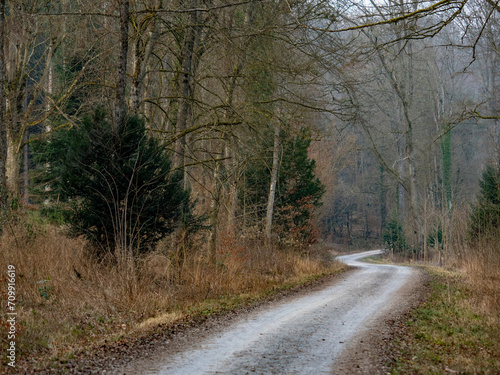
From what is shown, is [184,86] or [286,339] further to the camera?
[184,86]

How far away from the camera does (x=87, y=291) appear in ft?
26.8

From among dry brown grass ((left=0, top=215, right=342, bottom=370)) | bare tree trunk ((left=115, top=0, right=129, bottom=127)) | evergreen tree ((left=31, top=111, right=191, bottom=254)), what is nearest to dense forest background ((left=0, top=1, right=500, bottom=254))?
bare tree trunk ((left=115, top=0, right=129, bottom=127))

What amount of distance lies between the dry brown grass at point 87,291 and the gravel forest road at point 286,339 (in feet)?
3.80

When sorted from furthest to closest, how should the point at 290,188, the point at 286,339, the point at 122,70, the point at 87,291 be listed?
the point at 290,188 < the point at 122,70 < the point at 87,291 < the point at 286,339

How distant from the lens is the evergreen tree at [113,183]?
8.86 m

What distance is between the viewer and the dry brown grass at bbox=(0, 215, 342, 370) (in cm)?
650

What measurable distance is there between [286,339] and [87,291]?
12.6 feet

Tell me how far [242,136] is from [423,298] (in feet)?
21.6

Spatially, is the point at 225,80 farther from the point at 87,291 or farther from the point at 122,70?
the point at 87,291

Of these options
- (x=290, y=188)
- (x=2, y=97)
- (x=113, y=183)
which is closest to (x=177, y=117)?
(x=113, y=183)

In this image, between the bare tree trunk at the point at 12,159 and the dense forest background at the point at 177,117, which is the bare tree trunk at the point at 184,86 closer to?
the dense forest background at the point at 177,117

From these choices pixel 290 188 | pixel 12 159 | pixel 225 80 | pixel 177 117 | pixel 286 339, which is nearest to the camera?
pixel 286 339

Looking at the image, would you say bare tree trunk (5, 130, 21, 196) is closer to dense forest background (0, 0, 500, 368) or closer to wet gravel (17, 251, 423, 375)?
dense forest background (0, 0, 500, 368)

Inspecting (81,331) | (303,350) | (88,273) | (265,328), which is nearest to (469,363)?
(303,350)
